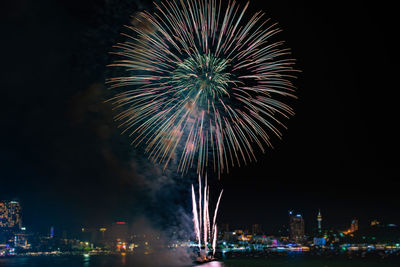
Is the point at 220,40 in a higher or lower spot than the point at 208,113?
higher

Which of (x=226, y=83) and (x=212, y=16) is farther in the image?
(x=226, y=83)

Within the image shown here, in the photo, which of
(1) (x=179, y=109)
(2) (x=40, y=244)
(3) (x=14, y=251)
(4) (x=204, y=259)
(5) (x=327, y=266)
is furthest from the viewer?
(2) (x=40, y=244)

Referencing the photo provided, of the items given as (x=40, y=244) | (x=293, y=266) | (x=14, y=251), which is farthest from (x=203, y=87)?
(x=40, y=244)

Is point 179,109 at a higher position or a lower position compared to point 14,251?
higher

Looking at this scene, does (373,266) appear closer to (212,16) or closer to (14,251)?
(212,16)

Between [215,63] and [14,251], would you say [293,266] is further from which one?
[14,251]

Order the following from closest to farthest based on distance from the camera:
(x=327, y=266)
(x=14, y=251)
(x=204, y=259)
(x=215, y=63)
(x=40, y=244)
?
(x=215, y=63) < (x=204, y=259) < (x=327, y=266) < (x=14, y=251) < (x=40, y=244)

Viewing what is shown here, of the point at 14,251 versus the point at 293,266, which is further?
the point at 14,251

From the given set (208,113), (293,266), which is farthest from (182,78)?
(293,266)

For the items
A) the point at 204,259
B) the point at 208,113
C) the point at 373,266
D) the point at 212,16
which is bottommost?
the point at 373,266
